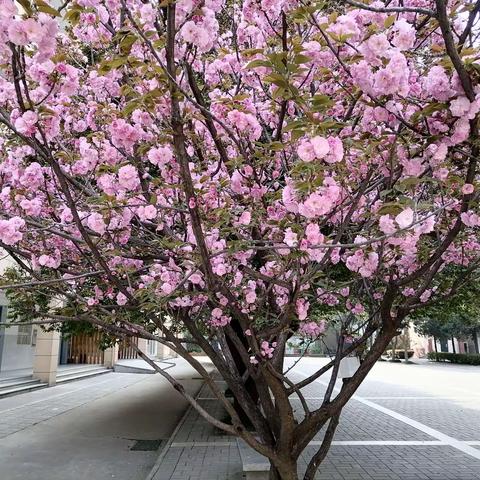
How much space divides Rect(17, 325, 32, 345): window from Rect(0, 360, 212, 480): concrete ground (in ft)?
8.69

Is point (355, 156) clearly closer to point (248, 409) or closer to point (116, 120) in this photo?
point (116, 120)

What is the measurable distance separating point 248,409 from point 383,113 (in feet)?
7.86

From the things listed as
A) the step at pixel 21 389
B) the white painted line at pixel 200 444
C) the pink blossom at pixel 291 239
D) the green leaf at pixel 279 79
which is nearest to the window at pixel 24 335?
the step at pixel 21 389

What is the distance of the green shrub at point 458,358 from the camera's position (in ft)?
104

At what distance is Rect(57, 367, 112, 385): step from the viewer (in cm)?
1723

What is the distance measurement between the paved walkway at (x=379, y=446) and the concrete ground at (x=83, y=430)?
61 centimetres

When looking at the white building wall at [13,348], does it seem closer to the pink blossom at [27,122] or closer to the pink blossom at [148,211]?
the pink blossom at [148,211]

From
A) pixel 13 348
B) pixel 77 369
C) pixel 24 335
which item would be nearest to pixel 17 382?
pixel 13 348

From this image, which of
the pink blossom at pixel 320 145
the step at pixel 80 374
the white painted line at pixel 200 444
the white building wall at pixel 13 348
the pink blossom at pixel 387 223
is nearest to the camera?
the pink blossom at pixel 320 145

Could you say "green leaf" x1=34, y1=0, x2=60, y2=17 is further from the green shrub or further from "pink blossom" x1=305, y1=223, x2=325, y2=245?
the green shrub

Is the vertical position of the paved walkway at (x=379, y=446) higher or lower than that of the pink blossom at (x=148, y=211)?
lower

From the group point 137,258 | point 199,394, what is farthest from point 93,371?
point 137,258

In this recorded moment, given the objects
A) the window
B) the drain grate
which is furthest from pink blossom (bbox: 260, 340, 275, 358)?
the window

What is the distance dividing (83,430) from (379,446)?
5.66 m
